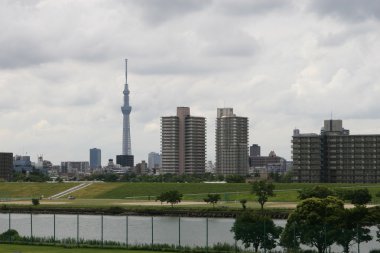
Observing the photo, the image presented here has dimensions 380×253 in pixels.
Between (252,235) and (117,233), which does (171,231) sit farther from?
(252,235)

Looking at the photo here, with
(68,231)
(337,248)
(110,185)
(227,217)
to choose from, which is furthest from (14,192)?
(337,248)

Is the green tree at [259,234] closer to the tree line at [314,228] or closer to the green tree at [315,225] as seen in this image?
the tree line at [314,228]

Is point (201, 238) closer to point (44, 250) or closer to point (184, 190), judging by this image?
point (44, 250)

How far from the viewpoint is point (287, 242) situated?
45.8 m

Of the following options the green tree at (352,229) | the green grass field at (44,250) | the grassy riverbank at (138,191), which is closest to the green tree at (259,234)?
the green tree at (352,229)

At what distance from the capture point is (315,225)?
46.9 m

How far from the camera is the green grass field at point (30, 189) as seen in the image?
15562cm

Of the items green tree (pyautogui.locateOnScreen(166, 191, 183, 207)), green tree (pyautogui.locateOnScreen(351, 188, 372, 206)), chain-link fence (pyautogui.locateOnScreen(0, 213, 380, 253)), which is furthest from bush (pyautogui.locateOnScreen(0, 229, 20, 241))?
green tree (pyautogui.locateOnScreen(351, 188, 372, 206))

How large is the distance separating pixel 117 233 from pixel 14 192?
96763 millimetres

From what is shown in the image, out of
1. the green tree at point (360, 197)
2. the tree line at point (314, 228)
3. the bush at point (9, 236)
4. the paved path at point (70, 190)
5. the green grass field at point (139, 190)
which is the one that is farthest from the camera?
the paved path at point (70, 190)

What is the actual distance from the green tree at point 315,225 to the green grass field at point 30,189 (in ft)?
355

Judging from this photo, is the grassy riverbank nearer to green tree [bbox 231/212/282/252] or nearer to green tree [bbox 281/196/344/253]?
green tree [bbox 281/196/344/253]

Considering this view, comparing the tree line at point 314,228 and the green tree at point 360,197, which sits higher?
the tree line at point 314,228

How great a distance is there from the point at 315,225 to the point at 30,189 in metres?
122
